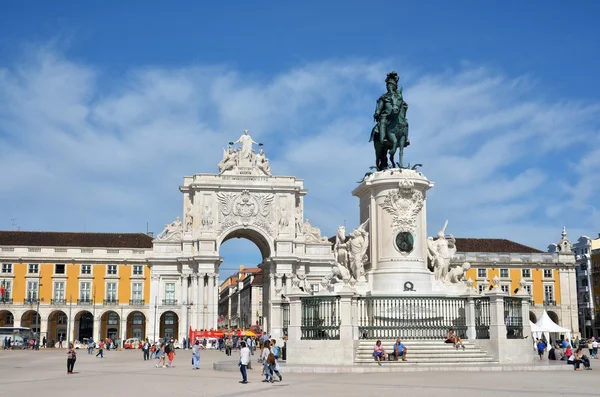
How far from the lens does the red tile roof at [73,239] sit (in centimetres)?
8175

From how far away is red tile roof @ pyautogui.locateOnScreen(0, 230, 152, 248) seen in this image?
268 feet

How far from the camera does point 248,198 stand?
7912 cm

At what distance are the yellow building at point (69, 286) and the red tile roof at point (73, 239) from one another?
0.88ft

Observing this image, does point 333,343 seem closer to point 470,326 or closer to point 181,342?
point 470,326

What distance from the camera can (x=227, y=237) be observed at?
79562 mm

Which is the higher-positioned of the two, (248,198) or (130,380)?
(248,198)

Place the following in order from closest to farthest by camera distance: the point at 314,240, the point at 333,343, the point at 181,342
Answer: the point at 333,343, the point at 181,342, the point at 314,240

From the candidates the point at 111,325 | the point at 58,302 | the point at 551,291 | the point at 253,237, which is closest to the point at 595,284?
the point at 551,291

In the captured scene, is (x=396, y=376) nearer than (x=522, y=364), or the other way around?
(x=396, y=376)

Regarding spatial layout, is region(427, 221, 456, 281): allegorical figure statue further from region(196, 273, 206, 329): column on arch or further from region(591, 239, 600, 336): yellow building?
region(591, 239, 600, 336): yellow building

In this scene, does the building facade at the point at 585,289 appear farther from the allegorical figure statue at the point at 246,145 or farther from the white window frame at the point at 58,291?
the white window frame at the point at 58,291

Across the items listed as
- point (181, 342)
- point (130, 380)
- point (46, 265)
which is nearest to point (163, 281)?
point (181, 342)

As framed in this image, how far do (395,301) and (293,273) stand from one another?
2216 inches

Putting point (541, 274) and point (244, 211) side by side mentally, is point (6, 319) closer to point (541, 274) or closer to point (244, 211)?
point (244, 211)
